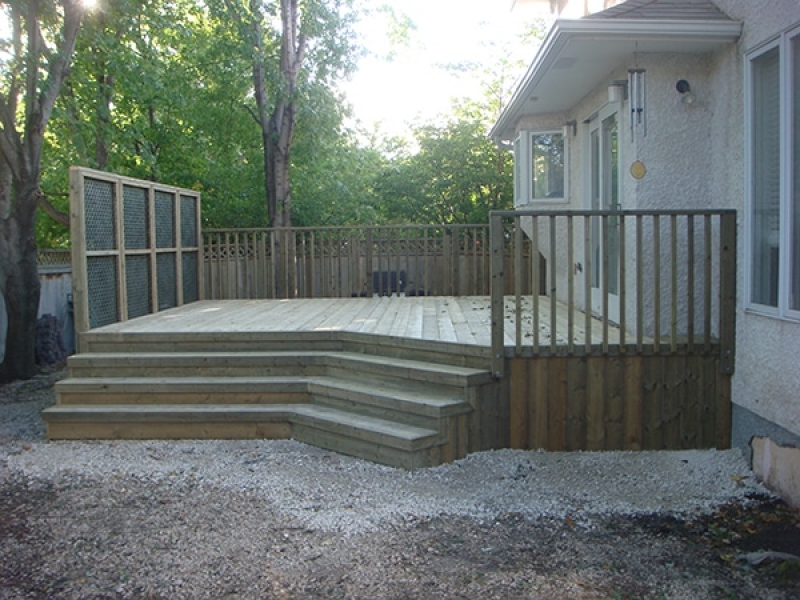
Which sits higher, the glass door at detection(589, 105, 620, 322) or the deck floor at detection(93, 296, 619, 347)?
the glass door at detection(589, 105, 620, 322)

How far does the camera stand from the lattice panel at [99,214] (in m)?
7.02

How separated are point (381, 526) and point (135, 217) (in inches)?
215

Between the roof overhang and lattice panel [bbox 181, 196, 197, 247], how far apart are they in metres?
5.23

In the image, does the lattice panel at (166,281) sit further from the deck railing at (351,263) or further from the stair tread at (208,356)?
the stair tread at (208,356)

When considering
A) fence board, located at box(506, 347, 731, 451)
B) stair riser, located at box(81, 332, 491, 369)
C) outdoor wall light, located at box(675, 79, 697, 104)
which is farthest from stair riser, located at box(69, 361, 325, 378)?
outdoor wall light, located at box(675, 79, 697, 104)

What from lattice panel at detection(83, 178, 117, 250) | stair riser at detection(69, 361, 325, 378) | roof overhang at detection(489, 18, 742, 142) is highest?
roof overhang at detection(489, 18, 742, 142)

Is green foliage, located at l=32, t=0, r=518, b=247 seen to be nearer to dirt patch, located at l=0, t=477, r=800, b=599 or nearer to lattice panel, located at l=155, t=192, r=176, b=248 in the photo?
lattice panel, located at l=155, t=192, r=176, b=248

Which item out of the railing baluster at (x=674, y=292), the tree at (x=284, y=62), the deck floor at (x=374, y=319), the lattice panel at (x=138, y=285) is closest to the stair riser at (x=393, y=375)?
the deck floor at (x=374, y=319)

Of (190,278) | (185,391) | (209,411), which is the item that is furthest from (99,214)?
(190,278)

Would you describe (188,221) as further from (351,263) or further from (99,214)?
(99,214)

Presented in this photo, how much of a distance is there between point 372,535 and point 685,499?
6.37 ft

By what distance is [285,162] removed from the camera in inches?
559

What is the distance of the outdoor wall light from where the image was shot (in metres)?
5.62

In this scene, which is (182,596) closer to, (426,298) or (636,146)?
(636,146)
